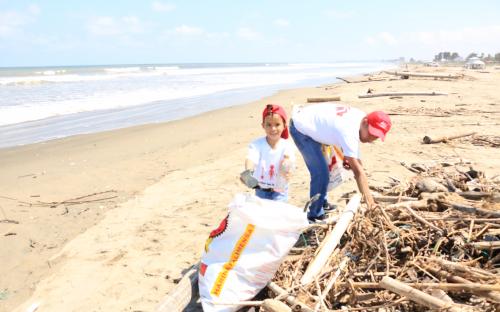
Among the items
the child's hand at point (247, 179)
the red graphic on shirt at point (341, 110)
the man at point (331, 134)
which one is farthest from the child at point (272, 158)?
the red graphic on shirt at point (341, 110)

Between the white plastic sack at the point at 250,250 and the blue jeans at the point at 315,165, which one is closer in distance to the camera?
the white plastic sack at the point at 250,250

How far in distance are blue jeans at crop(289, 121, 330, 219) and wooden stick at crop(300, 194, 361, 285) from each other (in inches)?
25.0

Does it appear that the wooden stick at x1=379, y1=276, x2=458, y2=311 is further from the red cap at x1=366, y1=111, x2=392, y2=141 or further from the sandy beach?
the sandy beach

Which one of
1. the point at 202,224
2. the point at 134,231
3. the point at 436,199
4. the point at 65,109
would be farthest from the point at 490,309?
the point at 65,109

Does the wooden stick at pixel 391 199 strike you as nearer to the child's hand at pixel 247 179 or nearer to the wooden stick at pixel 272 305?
the child's hand at pixel 247 179

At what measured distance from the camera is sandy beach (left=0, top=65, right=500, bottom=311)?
3.62 meters

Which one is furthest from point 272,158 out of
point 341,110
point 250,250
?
point 250,250

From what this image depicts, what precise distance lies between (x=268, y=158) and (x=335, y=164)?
32.2 inches

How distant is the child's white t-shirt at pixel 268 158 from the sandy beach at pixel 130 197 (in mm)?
A: 1072

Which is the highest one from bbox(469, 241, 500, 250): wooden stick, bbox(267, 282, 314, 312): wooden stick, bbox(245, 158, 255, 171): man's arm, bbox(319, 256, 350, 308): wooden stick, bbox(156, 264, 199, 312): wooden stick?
bbox(245, 158, 255, 171): man's arm

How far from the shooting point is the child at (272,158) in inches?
139

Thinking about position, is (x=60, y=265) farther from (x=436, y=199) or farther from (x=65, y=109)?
(x=65, y=109)

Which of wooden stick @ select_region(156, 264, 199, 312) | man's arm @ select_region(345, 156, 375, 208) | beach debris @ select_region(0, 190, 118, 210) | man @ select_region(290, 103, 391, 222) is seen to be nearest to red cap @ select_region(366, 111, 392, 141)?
man @ select_region(290, 103, 391, 222)

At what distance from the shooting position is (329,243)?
9.51 ft
